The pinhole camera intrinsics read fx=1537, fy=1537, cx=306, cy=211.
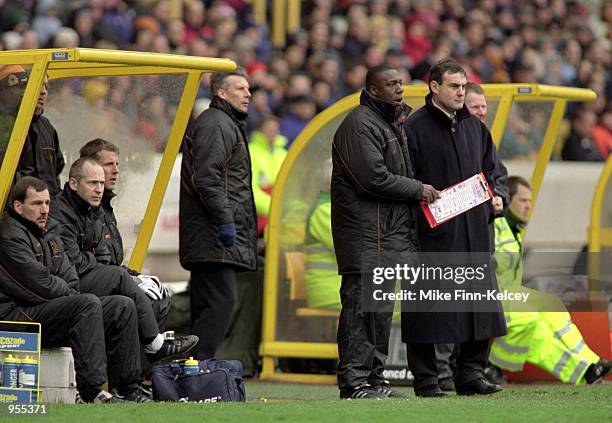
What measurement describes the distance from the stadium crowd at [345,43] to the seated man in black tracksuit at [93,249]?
A: 3.24 ft

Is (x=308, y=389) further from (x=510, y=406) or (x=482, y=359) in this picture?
(x=510, y=406)

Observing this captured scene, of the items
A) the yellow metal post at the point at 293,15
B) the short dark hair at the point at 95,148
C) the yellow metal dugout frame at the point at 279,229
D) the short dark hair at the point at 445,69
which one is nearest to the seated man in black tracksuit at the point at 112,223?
the short dark hair at the point at 95,148

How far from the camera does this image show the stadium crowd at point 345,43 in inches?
607

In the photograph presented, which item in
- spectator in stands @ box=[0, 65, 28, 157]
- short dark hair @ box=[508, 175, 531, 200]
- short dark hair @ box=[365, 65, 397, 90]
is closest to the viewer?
spectator in stands @ box=[0, 65, 28, 157]

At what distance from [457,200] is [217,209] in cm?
162

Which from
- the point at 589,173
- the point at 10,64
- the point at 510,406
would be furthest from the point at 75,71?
the point at 589,173

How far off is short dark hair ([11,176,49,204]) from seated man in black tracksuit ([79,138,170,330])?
798 mm

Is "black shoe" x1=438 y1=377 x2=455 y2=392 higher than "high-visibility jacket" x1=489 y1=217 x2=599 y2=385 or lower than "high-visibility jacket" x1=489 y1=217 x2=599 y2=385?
lower

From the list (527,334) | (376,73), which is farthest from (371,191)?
(527,334)

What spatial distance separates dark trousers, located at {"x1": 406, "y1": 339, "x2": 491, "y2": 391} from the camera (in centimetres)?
973

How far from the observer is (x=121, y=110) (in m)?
10.3

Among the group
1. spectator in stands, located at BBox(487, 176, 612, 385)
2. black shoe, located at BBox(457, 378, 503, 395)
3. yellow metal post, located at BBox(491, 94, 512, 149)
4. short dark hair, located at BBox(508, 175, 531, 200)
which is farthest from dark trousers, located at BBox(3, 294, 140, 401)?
short dark hair, located at BBox(508, 175, 531, 200)

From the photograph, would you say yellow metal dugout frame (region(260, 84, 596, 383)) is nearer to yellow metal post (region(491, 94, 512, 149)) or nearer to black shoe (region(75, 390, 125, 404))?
yellow metal post (region(491, 94, 512, 149))

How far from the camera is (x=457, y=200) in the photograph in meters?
9.63
